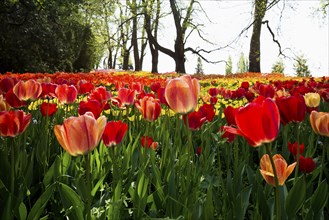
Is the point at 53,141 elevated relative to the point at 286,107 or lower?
lower

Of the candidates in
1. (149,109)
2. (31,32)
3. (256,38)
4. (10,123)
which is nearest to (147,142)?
(149,109)

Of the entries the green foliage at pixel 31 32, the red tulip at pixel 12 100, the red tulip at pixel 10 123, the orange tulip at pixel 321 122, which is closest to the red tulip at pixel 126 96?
the red tulip at pixel 12 100

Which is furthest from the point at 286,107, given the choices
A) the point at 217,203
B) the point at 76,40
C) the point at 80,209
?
the point at 76,40

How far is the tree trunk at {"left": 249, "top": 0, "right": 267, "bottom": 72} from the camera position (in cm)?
1798

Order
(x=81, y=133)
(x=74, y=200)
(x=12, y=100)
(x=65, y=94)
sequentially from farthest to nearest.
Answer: (x=65, y=94) → (x=12, y=100) → (x=74, y=200) → (x=81, y=133)

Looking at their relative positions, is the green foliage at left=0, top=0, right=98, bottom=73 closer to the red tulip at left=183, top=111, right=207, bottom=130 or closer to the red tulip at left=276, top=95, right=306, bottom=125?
the red tulip at left=183, top=111, right=207, bottom=130

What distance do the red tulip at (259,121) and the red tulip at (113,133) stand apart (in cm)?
70

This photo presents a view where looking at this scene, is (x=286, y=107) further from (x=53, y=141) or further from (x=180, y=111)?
(x=53, y=141)

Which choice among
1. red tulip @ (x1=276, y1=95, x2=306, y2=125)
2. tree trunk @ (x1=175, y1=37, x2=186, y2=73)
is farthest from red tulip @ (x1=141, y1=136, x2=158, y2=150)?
tree trunk @ (x1=175, y1=37, x2=186, y2=73)

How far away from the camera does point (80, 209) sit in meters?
1.26

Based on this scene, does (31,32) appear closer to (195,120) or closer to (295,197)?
(195,120)

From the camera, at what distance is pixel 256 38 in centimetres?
1927

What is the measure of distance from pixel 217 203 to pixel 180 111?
466 mm

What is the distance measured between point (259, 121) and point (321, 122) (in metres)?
0.65
